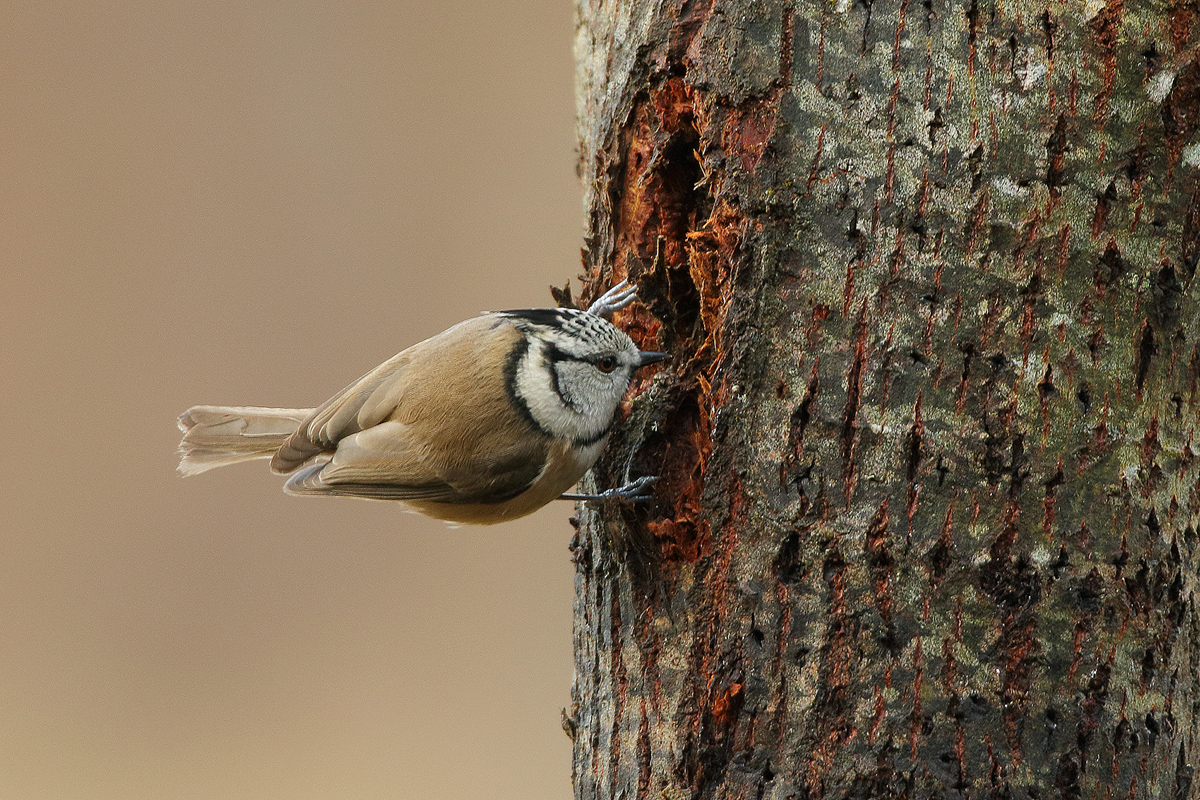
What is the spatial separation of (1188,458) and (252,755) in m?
4.97

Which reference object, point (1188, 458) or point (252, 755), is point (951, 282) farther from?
point (252, 755)

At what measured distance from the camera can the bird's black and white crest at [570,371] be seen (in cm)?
272

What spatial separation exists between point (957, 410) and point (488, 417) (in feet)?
4.29

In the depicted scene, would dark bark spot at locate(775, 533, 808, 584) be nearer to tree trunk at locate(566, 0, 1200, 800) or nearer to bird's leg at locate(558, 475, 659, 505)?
tree trunk at locate(566, 0, 1200, 800)

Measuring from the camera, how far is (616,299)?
108 inches

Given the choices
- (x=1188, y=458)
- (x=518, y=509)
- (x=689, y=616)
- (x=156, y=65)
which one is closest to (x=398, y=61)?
(x=156, y=65)

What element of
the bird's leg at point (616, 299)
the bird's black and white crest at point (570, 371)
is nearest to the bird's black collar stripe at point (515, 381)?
the bird's black and white crest at point (570, 371)

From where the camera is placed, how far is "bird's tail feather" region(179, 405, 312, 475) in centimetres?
358

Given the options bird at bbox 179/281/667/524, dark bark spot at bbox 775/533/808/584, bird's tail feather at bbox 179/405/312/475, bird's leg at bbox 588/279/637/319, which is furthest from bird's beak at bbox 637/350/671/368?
bird's tail feather at bbox 179/405/312/475

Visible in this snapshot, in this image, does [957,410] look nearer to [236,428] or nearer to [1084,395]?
[1084,395]

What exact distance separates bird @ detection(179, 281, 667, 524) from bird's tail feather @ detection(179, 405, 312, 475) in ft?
1.58

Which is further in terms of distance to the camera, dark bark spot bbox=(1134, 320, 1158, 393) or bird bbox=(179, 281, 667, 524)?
bird bbox=(179, 281, 667, 524)

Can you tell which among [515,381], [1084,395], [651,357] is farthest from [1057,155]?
[515,381]

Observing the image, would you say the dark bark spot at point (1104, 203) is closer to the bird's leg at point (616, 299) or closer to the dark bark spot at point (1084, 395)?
the dark bark spot at point (1084, 395)
